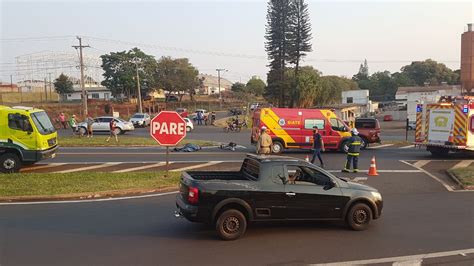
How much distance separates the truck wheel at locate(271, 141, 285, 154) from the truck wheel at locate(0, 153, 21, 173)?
40.0 feet

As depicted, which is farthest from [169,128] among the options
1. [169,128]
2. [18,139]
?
[18,139]

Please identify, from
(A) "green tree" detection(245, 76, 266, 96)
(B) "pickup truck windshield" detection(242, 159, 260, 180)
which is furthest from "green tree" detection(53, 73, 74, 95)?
(B) "pickup truck windshield" detection(242, 159, 260, 180)

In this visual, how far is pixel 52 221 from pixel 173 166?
8.94 meters

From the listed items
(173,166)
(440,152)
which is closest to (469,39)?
(440,152)

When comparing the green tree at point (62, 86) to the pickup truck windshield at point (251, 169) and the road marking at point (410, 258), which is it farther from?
the road marking at point (410, 258)

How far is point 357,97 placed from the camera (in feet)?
305

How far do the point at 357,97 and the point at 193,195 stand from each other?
293 ft

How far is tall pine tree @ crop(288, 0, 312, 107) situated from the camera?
72375 mm

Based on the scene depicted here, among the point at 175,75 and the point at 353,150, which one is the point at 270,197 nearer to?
the point at 353,150

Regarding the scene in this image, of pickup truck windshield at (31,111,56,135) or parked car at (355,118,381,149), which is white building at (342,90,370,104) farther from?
pickup truck windshield at (31,111,56,135)

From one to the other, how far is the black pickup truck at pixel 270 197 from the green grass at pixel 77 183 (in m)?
4.61

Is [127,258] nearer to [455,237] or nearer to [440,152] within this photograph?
[455,237]

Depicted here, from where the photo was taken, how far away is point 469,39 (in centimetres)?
6788

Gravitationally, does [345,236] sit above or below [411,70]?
below
